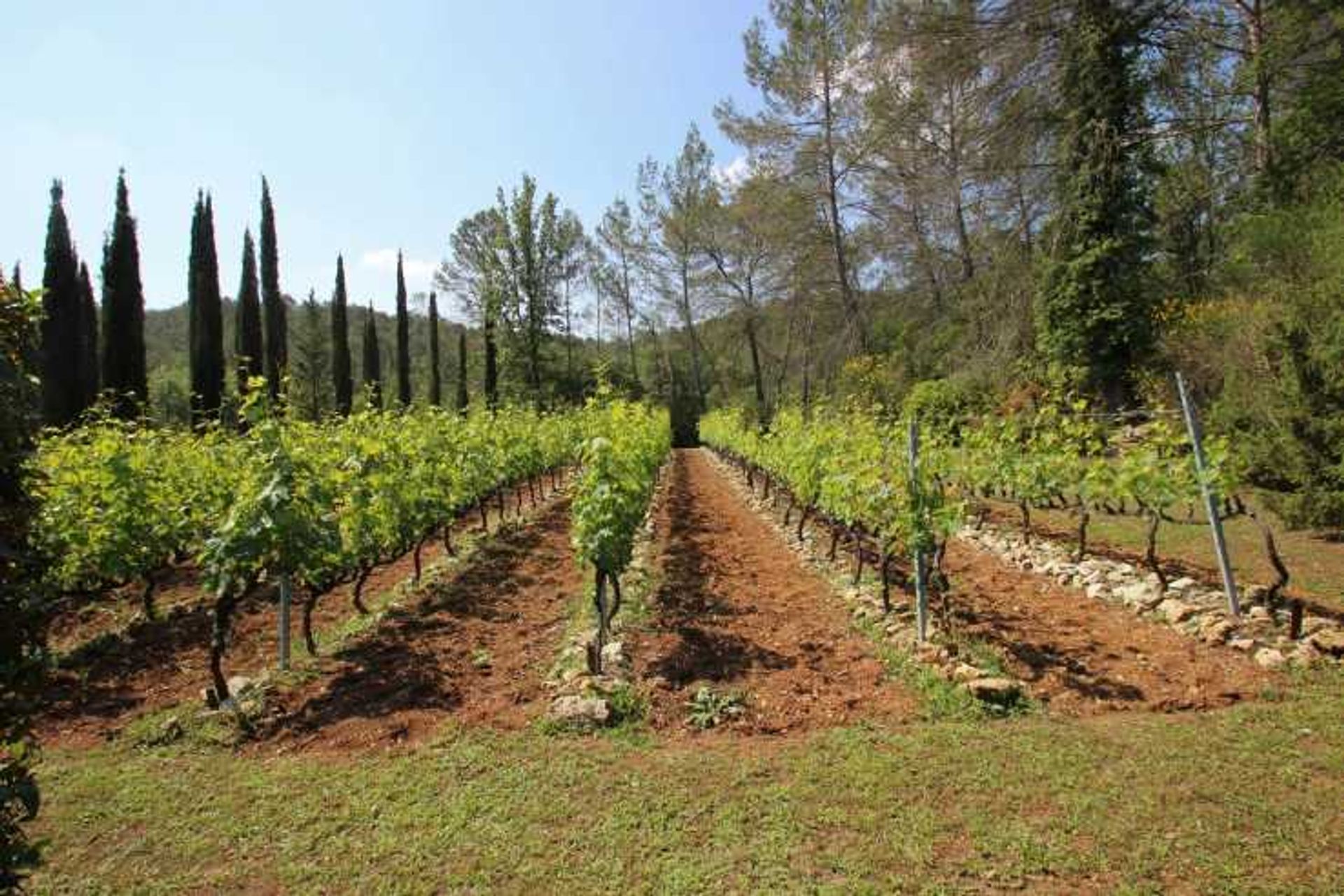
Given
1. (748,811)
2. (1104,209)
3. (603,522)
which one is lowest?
(748,811)

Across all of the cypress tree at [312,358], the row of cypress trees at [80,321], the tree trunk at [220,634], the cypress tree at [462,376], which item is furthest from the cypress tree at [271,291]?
the tree trunk at [220,634]

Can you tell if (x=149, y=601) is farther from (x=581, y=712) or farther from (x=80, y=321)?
(x=80, y=321)

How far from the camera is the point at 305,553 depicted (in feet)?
15.4

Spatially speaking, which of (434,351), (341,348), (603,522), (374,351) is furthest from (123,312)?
(603,522)

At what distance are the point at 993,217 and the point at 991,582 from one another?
12.9 metres

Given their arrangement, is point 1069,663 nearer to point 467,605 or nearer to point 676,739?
point 676,739

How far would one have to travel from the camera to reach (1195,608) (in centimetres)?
529

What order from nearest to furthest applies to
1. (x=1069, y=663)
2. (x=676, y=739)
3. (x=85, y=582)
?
(x=676, y=739) < (x=1069, y=663) < (x=85, y=582)

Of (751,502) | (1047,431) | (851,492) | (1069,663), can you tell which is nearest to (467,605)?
(851,492)

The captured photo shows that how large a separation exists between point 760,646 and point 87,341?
1237 inches

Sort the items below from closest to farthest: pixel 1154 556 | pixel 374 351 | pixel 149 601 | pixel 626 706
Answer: pixel 626 706
pixel 1154 556
pixel 149 601
pixel 374 351

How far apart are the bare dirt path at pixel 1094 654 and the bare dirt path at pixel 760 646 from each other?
1.03m

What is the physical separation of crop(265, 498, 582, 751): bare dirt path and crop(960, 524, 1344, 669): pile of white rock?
4.84 metres

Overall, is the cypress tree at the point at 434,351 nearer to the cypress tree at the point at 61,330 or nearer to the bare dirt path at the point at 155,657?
the cypress tree at the point at 61,330
